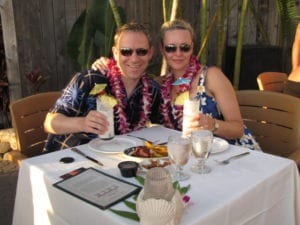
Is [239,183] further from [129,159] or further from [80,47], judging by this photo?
[80,47]

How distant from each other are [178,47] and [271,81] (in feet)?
6.12

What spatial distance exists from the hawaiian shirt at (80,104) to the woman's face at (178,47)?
31cm

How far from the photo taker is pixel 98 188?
1527mm

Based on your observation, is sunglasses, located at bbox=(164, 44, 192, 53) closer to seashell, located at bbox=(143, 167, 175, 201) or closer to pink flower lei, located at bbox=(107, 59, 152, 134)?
pink flower lei, located at bbox=(107, 59, 152, 134)

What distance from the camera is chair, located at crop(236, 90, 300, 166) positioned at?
2.66m

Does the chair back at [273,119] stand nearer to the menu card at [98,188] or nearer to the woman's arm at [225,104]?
the woman's arm at [225,104]

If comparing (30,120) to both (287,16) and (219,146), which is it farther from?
(287,16)

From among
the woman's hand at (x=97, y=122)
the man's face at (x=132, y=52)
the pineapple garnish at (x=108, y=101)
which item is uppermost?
the man's face at (x=132, y=52)

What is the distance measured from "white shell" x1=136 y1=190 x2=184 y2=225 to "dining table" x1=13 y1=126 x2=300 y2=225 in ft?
0.36

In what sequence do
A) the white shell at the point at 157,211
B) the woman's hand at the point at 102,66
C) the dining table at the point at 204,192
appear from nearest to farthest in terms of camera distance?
the white shell at the point at 157,211, the dining table at the point at 204,192, the woman's hand at the point at 102,66

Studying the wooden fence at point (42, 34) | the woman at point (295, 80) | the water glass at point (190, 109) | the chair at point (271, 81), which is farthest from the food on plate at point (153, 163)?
the wooden fence at point (42, 34)

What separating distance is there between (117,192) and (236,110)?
1.20 meters

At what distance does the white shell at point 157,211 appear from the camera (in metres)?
1.16

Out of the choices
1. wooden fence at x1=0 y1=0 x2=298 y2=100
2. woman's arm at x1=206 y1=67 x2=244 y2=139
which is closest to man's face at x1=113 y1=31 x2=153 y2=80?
woman's arm at x1=206 y1=67 x2=244 y2=139
